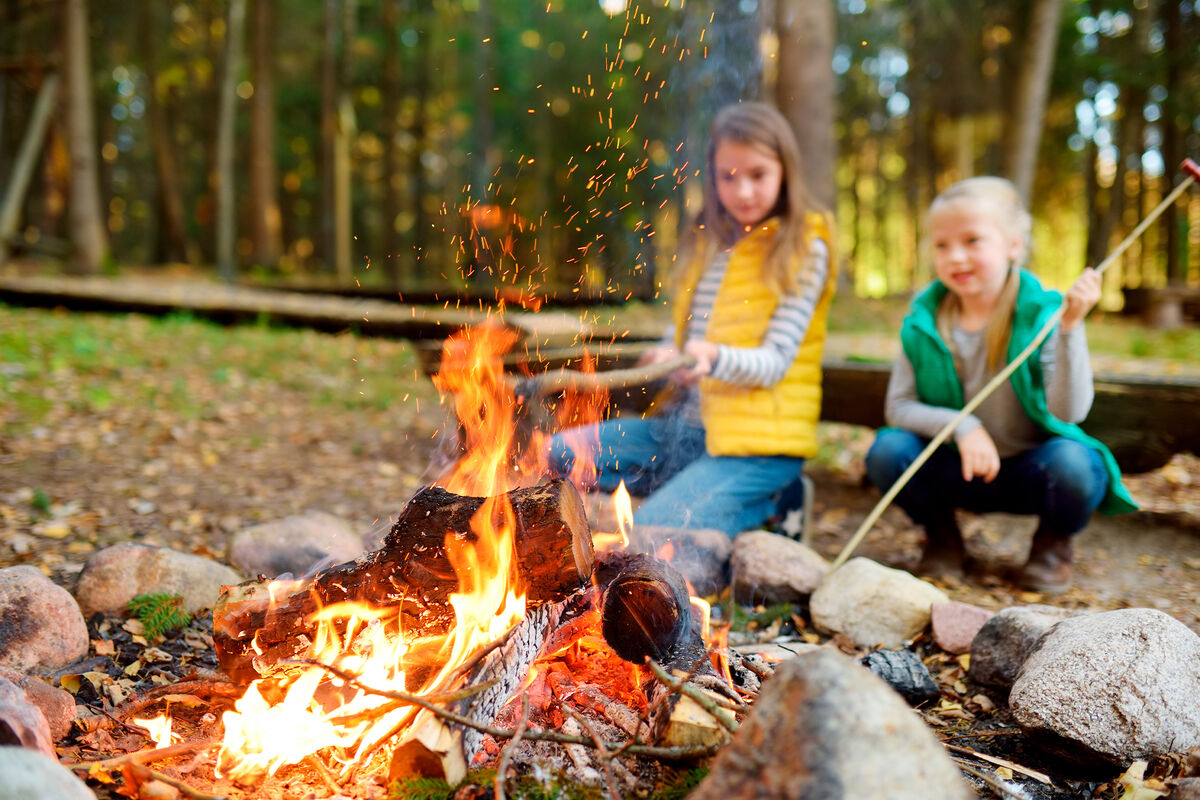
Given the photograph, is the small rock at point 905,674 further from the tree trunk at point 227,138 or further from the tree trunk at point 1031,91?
the tree trunk at point 227,138

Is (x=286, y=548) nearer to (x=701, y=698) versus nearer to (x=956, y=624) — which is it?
(x=701, y=698)

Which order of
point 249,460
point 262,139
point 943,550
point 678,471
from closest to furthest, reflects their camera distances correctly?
point 943,550, point 678,471, point 249,460, point 262,139

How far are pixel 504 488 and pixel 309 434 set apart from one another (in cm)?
386

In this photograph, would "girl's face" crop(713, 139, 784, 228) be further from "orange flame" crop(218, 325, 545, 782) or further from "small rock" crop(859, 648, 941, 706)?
"small rock" crop(859, 648, 941, 706)

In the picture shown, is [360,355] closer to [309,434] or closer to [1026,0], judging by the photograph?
[309,434]

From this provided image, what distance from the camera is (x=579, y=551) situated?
2.28m

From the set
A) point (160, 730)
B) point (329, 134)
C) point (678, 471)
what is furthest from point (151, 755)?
point (329, 134)

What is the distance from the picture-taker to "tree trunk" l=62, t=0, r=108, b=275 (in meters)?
11.7

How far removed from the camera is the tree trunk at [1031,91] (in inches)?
424

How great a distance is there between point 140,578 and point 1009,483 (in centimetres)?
352

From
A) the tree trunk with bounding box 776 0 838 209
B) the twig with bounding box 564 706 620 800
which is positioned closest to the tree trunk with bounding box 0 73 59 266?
the tree trunk with bounding box 776 0 838 209

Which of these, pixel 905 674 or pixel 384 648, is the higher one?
pixel 384 648

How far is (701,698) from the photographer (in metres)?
1.88

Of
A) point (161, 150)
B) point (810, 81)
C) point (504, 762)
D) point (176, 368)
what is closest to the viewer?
point (504, 762)
